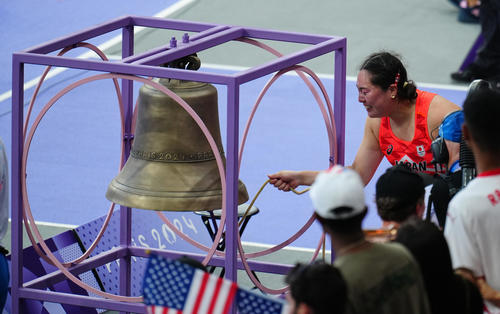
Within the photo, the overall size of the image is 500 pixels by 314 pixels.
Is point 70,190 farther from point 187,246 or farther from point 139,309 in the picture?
point 139,309

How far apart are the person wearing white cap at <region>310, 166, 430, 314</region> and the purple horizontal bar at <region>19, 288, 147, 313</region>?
2.12 m

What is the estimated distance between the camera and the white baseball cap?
10.6 ft

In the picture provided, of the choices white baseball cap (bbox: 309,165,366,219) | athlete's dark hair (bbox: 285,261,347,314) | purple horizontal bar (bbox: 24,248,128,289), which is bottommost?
purple horizontal bar (bbox: 24,248,128,289)

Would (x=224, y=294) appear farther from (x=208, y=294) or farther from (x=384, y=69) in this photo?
(x=384, y=69)

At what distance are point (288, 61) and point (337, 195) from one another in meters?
1.87

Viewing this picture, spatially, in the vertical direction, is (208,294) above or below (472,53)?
below

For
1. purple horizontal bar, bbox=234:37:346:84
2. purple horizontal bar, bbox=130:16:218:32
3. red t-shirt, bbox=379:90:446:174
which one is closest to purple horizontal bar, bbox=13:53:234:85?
purple horizontal bar, bbox=234:37:346:84

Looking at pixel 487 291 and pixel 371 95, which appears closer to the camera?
pixel 487 291

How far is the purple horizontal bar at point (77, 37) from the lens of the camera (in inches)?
208

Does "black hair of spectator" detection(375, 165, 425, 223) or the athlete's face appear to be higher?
the athlete's face

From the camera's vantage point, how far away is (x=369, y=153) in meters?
6.10

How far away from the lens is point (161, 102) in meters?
5.14

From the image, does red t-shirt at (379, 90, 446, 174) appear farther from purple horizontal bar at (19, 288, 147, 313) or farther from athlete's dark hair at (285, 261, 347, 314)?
athlete's dark hair at (285, 261, 347, 314)

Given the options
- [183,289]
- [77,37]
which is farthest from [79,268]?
[183,289]
